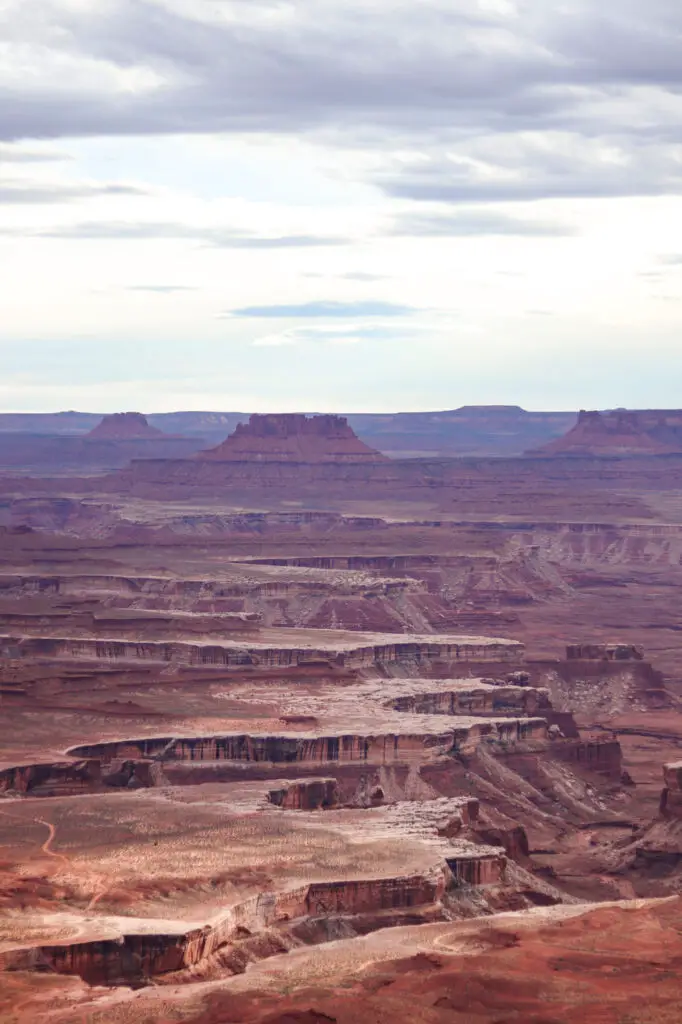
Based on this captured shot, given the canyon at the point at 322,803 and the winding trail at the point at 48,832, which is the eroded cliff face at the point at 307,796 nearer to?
the canyon at the point at 322,803

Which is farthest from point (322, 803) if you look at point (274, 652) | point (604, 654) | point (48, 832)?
point (604, 654)

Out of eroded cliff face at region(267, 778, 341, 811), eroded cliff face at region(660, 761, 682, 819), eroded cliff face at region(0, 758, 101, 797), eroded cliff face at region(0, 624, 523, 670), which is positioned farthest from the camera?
eroded cliff face at region(0, 624, 523, 670)

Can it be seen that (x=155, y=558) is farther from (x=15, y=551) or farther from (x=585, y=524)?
(x=585, y=524)

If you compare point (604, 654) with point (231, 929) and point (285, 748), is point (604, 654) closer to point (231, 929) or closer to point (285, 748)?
point (285, 748)

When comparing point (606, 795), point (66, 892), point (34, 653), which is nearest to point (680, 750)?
point (606, 795)

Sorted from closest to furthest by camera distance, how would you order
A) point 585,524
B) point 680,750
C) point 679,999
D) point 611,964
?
point 679,999 → point 611,964 → point 680,750 → point 585,524

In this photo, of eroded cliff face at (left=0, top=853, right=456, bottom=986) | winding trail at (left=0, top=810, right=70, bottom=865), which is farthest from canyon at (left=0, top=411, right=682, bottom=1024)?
winding trail at (left=0, top=810, right=70, bottom=865)

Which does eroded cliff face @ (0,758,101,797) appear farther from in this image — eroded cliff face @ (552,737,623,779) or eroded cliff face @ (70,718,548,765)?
eroded cliff face @ (552,737,623,779)

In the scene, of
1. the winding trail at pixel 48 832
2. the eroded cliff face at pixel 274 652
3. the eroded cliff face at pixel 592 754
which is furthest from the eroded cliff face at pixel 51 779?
the eroded cliff face at pixel 274 652
